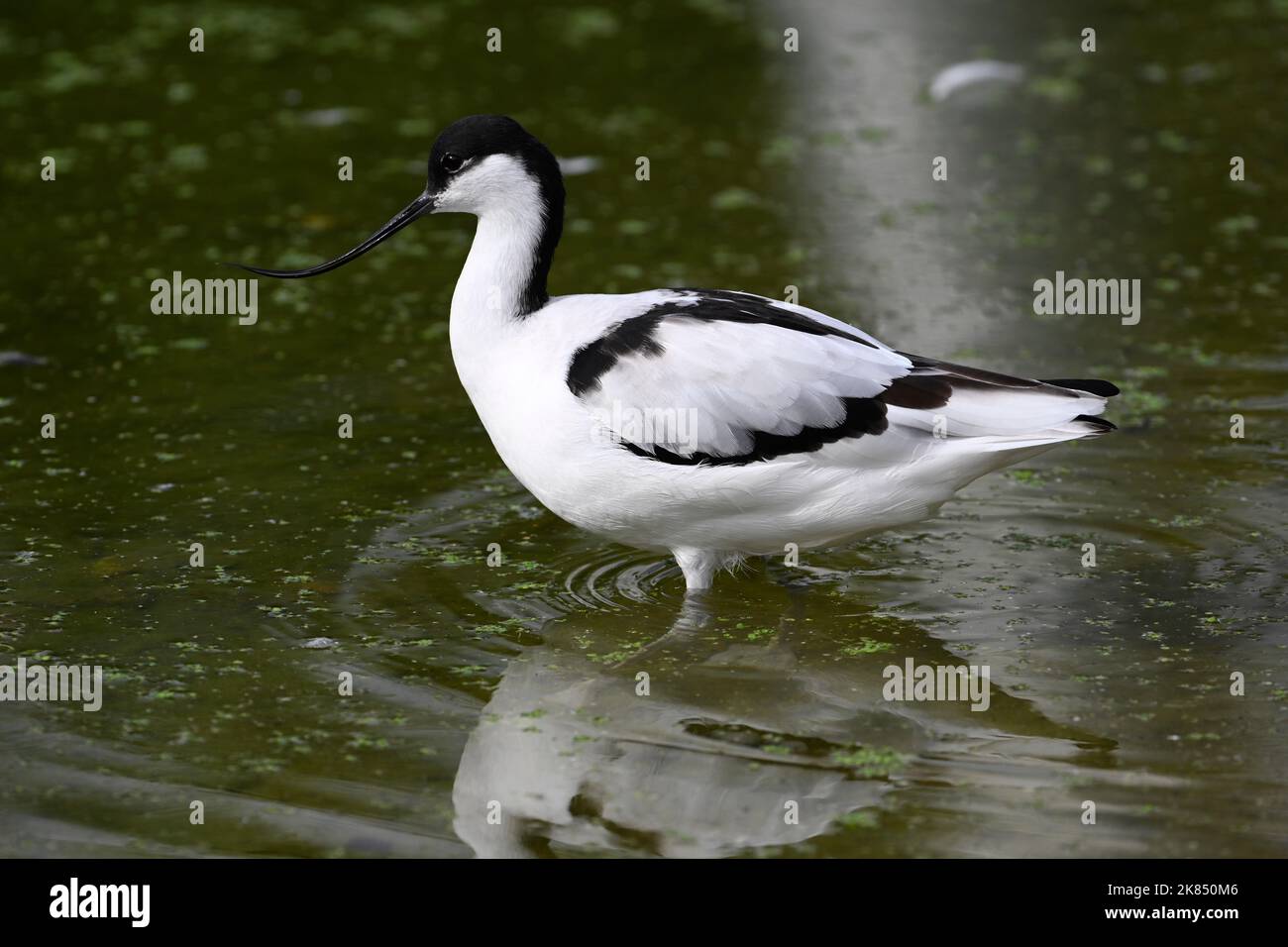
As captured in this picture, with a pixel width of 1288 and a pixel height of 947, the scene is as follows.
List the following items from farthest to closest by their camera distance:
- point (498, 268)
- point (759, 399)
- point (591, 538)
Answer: point (591, 538) < point (498, 268) < point (759, 399)

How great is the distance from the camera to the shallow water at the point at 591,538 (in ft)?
15.3

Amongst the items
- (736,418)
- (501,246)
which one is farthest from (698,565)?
(501,246)

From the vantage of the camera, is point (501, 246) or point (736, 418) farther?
point (501, 246)

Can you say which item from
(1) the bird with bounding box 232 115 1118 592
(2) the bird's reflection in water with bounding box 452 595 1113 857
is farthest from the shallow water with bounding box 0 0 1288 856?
(1) the bird with bounding box 232 115 1118 592

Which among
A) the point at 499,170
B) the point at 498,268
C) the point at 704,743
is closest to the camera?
the point at 704,743

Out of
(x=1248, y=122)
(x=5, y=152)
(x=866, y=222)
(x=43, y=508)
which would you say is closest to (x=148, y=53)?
(x=5, y=152)

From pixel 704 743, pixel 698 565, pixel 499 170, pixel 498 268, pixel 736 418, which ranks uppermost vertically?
pixel 499 170

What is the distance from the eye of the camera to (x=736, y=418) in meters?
5.45

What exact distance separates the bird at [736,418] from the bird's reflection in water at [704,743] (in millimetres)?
452

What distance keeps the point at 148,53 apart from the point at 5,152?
7.29 feet

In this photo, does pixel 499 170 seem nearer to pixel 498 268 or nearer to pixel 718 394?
pixel 498 268

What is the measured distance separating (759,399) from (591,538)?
1.28 metres

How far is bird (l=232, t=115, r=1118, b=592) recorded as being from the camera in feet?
17.8

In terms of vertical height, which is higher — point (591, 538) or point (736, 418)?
point (736, 418)
